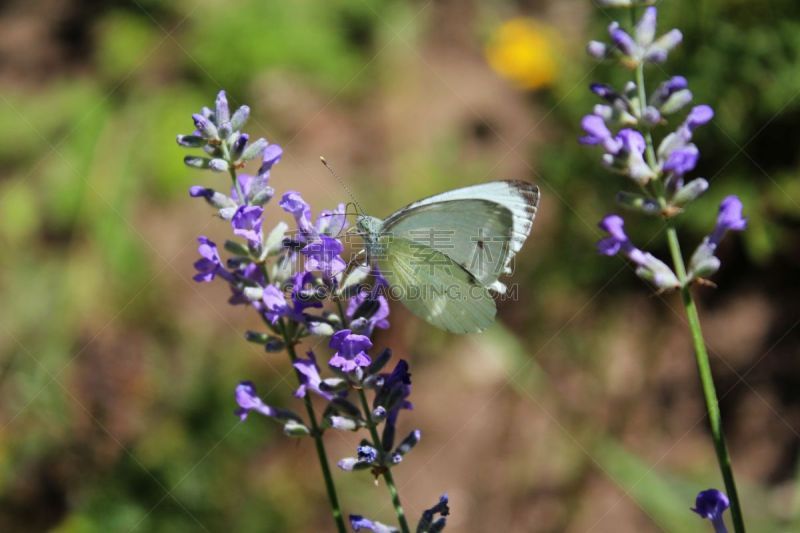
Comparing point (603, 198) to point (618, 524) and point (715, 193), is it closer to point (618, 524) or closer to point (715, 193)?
point (715, 193)

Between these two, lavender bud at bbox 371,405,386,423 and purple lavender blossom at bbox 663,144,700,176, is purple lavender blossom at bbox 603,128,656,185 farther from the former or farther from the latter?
lavender bud at bbox 371,405,386,423

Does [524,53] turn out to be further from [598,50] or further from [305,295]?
[305,295]

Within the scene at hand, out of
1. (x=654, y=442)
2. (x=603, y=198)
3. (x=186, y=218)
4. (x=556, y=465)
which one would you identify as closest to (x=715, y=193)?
(x=603, y=198)

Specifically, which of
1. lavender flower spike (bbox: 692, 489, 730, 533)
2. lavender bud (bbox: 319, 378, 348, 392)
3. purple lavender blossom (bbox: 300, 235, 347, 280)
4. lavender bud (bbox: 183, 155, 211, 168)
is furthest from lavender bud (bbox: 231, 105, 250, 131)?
lavender flower spike (bbox: 692, 489, 730, 533)

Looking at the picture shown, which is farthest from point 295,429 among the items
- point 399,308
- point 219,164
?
point 399,308

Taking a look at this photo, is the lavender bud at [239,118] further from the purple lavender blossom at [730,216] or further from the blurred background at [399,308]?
the blurred background at [399,308]
